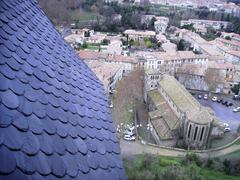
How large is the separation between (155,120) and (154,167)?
263 inches

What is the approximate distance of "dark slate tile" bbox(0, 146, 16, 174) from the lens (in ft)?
5.23

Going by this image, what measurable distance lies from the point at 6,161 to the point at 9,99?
0.44 meters

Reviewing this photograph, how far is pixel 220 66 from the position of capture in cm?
3150

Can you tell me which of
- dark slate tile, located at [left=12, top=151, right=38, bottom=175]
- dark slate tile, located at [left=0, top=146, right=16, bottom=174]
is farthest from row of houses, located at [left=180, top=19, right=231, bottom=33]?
dark slate tile, located at [left=0, top=146, right=16, bottom=174]

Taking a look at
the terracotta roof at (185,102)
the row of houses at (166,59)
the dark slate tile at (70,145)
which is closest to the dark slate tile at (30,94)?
the dark slate tile at (70,145)

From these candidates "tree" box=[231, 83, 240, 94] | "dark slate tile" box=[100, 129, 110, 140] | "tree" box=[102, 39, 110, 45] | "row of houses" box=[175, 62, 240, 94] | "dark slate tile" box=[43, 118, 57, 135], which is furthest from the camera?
"tree" box=[102, 39, 110, 45]

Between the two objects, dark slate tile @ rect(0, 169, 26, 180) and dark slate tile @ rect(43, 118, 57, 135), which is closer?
dark slate tile @ rect(0, 169, 26, 180)

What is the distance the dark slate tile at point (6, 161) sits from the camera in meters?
1.59

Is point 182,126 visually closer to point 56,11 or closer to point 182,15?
point 56,11

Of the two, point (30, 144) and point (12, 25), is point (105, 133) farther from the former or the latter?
point (12, 25)

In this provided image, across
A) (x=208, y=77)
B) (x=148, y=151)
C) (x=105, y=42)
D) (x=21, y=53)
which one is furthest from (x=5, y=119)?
(x=105, y=42)

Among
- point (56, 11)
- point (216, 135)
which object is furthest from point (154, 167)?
point (56, 11)

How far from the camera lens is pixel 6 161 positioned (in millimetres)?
1631

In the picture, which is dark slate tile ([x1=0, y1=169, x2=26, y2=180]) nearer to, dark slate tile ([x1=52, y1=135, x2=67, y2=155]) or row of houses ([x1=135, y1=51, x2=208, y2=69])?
dark slate tile ([x1=52, y1=135, x2=67, y2=155])
